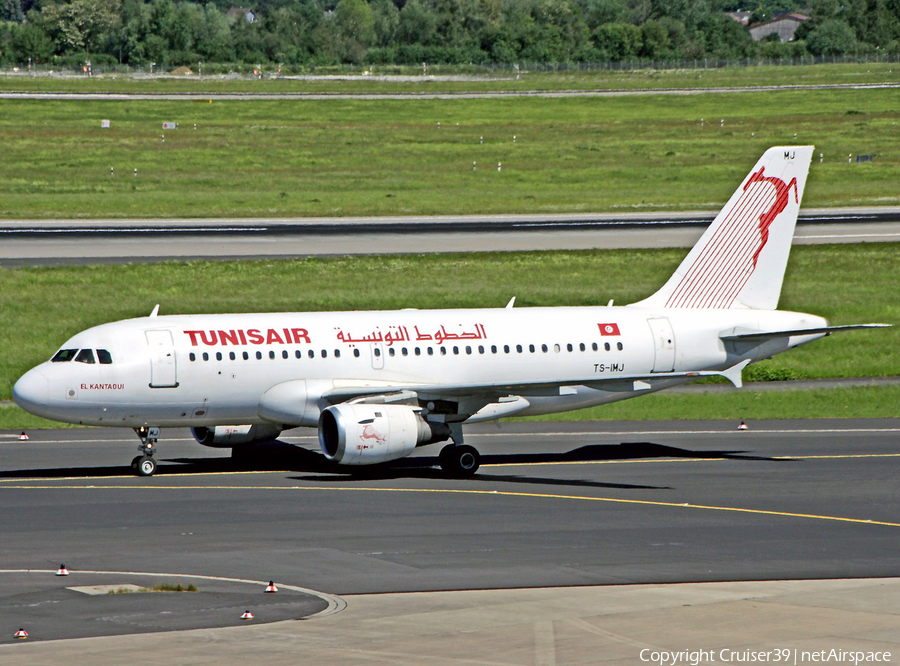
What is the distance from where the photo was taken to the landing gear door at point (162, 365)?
1391 inches

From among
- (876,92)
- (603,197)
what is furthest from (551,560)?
(876,92)

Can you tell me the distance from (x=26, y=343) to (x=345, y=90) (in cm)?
13882

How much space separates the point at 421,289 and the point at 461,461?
30694 mm

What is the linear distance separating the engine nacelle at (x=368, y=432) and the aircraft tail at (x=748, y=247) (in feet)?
35.0

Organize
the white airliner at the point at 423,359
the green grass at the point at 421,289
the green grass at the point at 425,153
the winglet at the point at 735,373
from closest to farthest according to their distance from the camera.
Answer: the white airliner at the point at 423,359
the winglet at the point at 735,373
the green grass at the point at 421,289
the green grass at the point at 425,153

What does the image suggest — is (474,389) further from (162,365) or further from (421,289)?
(421,289)

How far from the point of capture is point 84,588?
22859 mm

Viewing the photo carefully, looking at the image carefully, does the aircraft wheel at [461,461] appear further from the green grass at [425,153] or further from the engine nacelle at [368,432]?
the green grass at [425,153]

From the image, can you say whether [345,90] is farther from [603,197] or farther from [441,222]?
[441,222]

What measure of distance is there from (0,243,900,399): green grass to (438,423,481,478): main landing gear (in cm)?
2365

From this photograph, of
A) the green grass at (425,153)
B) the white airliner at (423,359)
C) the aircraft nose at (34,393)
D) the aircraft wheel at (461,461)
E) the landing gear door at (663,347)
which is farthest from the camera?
the green grass at (425,153)

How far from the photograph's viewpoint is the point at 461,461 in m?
36.9

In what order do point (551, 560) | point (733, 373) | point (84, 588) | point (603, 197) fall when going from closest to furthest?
1. point (84, 588)
2. point (551, 560)
3. point (733, 373)
4. point (603, 197)

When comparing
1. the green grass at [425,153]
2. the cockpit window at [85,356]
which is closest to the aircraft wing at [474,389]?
the cockpit window at [85,356]
